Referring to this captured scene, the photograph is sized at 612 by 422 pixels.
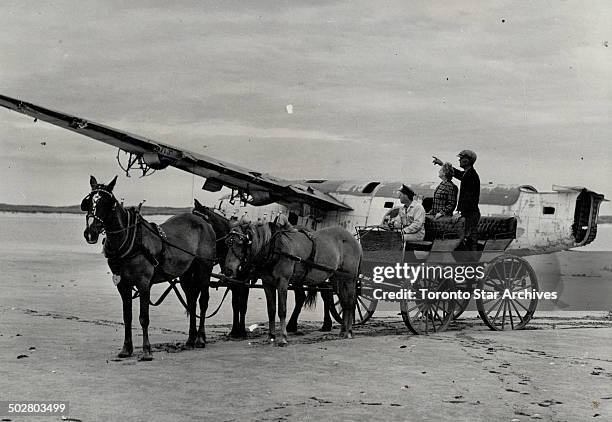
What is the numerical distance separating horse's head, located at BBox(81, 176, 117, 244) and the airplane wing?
3.66m

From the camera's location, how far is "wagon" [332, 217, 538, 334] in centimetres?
1397

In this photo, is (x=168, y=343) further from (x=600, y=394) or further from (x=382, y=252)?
(x=600, y=394)

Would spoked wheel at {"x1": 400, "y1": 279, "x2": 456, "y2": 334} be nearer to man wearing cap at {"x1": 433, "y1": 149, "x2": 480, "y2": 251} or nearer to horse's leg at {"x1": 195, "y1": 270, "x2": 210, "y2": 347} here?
man wearing cap at {"x1": 433, "y1": 149, "x2": 480, "y2": 251}

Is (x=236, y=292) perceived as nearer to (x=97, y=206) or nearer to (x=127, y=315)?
(x=127, y=315)

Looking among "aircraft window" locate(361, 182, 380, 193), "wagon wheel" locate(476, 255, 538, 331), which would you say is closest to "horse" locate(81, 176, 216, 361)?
"wagon wheel" locate(476, 255, 538, 331)

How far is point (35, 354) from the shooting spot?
1118cm

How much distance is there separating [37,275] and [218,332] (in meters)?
13.4

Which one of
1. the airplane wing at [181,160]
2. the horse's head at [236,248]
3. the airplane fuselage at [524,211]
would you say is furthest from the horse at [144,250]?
the airplane fuselage at [524,211]

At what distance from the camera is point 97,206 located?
10.5 meters

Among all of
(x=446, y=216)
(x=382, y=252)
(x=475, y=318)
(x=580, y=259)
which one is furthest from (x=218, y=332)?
(x=580, y=259)

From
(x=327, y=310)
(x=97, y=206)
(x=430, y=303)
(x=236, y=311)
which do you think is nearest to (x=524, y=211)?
(x=430, y=303)

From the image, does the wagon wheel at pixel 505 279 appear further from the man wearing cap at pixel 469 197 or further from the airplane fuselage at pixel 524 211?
the airplane fuselage at pixel 524 211

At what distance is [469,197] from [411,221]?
105 centimetres

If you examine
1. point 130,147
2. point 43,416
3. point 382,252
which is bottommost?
point 43,416
